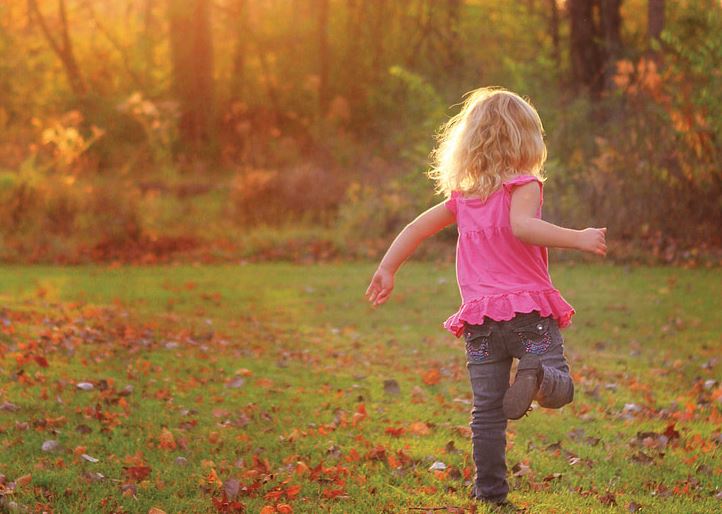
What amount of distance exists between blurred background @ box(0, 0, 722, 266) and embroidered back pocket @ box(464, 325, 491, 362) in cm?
990

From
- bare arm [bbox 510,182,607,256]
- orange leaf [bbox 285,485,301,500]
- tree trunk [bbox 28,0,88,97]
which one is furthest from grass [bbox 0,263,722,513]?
tree trunk [bbox 28,0,88,97]

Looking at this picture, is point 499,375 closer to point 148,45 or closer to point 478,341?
point 478,341

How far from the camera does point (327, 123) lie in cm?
2239

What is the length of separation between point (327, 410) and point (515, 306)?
2619 mm

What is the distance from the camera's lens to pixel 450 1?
75.2 feet

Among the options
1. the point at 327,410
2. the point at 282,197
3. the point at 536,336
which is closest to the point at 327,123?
the point at 282,197

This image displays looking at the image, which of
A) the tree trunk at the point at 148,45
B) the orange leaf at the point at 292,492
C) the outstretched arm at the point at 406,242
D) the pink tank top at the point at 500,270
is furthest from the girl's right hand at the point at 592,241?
the tree trunk at the point at 148,45

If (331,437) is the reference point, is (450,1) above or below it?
above

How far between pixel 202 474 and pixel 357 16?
19.8 meters

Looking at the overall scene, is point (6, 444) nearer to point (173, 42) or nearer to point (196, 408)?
point (196, 408)

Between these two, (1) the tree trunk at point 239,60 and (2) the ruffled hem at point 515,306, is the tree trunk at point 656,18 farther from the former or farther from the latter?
(2) the ruffled hem at point 515,306

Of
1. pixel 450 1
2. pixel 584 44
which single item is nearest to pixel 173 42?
pixel 450 1

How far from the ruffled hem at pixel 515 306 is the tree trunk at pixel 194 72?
1839 cm

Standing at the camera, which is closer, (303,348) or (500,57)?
(303,348)
